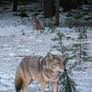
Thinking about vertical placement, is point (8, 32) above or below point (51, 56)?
below

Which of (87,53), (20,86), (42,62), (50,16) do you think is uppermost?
(42,62)

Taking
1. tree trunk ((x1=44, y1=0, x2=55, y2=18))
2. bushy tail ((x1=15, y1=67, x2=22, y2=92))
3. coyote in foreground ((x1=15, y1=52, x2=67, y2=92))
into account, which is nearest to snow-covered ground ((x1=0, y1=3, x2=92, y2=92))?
bushy tail ((x1=15, y1=67, x2=22, y2=92))

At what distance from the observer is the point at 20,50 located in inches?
512

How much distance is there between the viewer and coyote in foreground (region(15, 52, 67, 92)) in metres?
5.98

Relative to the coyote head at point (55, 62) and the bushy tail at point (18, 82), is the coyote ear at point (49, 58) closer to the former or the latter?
the coyote head at point (55, 62)

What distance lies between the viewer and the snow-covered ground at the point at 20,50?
26.6ft

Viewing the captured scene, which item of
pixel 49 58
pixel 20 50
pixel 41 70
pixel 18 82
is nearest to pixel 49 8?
pixel 20 50

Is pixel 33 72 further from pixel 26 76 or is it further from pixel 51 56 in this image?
pixel 51 56

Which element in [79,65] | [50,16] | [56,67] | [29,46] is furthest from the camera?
[50,16]

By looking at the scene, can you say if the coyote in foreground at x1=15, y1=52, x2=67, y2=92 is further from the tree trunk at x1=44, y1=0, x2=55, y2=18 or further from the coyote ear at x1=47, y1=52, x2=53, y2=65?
the tree trunk at x1=44, y1=0, x2=55, y2=18

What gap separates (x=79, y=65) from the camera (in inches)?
400

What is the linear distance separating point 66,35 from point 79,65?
6.36 meters

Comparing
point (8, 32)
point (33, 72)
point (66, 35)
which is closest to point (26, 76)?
point (33, 72)

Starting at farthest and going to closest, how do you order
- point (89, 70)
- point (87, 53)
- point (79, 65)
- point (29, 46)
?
point (29, 46), point (87, 53), point (79, 65), point (89, 70)
